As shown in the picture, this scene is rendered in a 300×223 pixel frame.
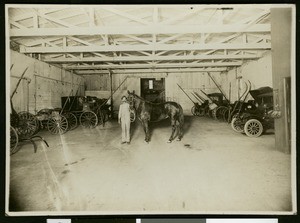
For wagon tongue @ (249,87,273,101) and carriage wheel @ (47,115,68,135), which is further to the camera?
wagon tongue @ (249,87,273,101)

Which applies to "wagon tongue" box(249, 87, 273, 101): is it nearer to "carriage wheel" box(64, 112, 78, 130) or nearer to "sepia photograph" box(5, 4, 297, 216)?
"sepia photograph" box(5, 4, 297, 216)

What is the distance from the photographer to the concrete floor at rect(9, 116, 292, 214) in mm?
1946

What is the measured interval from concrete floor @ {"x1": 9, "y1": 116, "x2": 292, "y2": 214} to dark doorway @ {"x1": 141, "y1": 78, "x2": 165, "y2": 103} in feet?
1.35

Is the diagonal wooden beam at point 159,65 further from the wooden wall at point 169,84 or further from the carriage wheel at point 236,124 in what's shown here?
the carriage wheel at point 236,124

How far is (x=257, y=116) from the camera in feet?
9.13

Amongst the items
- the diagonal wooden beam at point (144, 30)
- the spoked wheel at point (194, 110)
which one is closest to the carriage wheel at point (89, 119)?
the diagonal wooden beam at point (144, 30)

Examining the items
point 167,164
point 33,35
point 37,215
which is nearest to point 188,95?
point 167,164

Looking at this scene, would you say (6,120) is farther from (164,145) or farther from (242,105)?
(242,105)

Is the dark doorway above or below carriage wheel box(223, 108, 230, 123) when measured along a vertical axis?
above

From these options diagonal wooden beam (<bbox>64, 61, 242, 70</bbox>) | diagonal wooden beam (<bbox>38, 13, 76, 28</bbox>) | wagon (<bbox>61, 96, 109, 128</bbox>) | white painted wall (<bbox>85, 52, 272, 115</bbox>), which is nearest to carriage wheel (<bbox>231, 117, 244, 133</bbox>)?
white painted wall (<bbox>85, 52, 272, 115</bbox>)

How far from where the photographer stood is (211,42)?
2412mm

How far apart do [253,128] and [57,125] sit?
2.25 m

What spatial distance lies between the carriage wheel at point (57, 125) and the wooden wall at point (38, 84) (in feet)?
0.45

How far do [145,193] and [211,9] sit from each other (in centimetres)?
181
